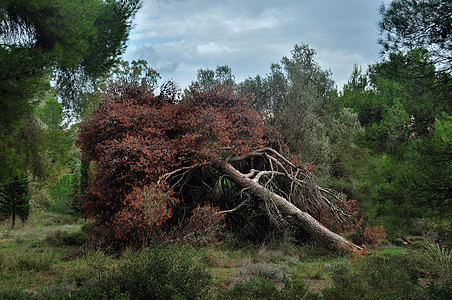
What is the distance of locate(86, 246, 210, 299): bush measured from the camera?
4656mm

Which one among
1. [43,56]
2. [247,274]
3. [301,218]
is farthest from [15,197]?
[247,274]

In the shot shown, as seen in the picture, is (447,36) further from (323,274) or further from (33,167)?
(33,167)

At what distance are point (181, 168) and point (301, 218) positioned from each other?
11.5 ft

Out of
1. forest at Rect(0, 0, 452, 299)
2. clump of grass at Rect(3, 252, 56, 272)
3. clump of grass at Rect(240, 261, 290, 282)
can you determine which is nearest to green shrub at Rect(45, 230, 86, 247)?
forest at Rect(0, 0, 452, 299)

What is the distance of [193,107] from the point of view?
34.3 feet

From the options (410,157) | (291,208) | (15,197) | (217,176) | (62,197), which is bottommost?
(62,197)

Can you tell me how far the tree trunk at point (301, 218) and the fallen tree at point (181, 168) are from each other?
2 cm

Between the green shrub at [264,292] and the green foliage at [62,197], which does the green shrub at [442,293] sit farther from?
the green foliage at [62,197]

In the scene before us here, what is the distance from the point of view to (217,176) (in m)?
11.3

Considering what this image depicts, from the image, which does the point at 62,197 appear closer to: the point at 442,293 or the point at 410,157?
the point at 410,157

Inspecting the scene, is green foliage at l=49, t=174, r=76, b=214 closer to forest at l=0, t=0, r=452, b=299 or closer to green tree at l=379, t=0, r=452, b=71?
forest at l=0, t=0, r=452, b=299

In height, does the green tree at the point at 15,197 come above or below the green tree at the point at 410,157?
below

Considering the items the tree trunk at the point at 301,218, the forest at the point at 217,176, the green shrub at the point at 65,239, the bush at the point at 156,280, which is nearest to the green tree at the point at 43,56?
the forest at the point at 217,176

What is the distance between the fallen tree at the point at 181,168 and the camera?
8.82m
